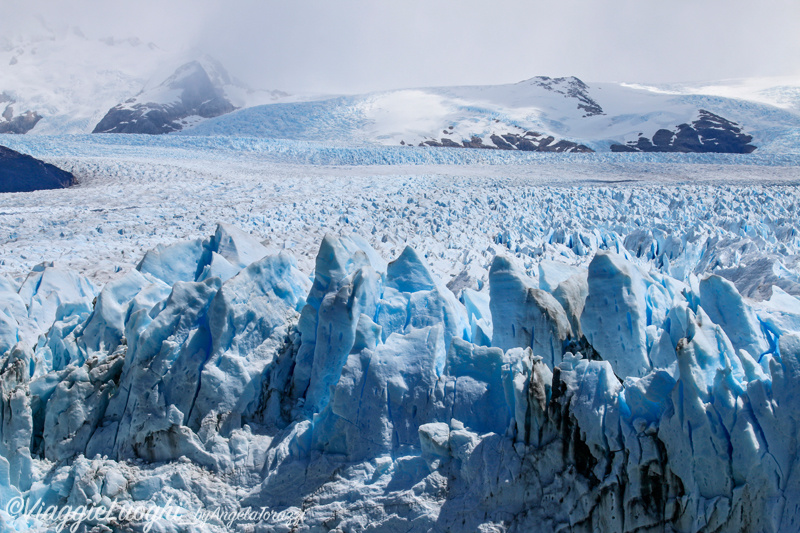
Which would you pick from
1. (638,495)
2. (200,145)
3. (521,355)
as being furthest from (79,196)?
(638,495)

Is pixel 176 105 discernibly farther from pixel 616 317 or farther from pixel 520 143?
pixel 616 317

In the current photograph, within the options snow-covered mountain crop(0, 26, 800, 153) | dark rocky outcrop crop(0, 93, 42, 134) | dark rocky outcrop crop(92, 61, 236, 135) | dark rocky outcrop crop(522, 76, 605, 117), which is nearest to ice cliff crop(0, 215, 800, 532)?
snow-covered mountain crop(0, 26, 800, 153)

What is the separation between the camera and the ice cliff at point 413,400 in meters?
Result: 2.93

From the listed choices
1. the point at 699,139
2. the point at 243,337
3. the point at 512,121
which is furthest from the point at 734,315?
the point at 512,121

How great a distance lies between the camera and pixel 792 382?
2.76 m

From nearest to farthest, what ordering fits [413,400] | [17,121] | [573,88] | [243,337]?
[413,400] < [243,337] < [573,88] < [17,121]

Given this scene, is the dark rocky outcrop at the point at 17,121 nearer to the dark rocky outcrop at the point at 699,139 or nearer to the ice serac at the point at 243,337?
the dark rocky outcrop at the point at 699,139

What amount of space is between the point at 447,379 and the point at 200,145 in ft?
68.3

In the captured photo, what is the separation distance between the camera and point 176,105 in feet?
143

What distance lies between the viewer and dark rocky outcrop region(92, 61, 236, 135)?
38.6 meters

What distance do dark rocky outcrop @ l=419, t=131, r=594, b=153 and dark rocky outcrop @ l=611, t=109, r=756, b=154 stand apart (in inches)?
91.4

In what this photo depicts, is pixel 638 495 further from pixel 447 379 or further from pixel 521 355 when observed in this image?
pixel 447 379

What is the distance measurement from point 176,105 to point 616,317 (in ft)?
150

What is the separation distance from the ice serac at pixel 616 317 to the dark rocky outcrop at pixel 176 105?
121 ft
